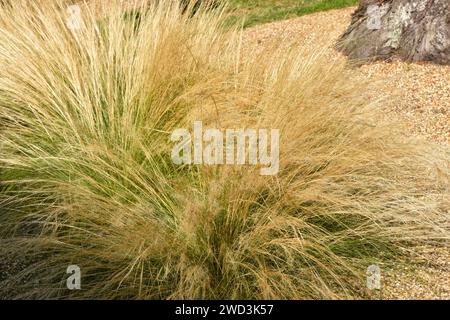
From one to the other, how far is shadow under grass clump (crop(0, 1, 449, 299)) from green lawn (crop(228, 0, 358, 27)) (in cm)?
331

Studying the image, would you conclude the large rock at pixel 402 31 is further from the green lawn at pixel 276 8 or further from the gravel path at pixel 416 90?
the green lawn at pixel 276 8

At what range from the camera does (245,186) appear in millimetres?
2963

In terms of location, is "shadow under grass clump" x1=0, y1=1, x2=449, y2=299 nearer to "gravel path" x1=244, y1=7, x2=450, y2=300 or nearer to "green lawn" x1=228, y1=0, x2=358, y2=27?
"gravel path" x1=244, y1=7, x2=450, y2=300

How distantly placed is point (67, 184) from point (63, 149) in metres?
0.42

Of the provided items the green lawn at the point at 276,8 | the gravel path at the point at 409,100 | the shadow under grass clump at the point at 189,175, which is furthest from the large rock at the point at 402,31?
the green lawn at the point at 276,8

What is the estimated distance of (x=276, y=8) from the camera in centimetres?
810

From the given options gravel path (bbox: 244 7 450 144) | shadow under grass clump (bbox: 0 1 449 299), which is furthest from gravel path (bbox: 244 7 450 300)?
shadow under grass clump (bbox: 0 1 449 299)

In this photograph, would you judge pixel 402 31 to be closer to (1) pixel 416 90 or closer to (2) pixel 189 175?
(1) pixel 416 90

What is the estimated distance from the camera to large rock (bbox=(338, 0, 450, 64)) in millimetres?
5199

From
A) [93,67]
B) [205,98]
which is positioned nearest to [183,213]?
[205,98]

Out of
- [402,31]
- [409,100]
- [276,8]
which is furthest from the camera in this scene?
[276,8]

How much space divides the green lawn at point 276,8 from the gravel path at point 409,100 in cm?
29

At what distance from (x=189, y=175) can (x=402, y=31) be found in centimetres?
276

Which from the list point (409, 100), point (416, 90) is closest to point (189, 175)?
point (409, 100)
